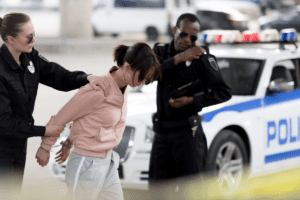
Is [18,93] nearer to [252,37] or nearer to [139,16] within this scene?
[252,37]

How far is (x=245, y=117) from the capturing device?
576 cm

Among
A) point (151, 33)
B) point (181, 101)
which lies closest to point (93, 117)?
point (181, 101)

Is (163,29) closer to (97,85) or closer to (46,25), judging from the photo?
(46,25)

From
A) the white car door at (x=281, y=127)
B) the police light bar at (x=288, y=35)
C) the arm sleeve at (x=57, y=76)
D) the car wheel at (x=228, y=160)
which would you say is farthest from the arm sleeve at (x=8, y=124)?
the police light bar at (x=288, y=35)

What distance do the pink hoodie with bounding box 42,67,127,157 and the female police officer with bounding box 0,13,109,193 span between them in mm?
79

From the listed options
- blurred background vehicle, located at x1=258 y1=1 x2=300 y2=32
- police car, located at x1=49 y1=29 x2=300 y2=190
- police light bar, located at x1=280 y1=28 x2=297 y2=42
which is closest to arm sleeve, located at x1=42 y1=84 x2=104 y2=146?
police car, located at x1=49 y1=29 x2=300 y2=190

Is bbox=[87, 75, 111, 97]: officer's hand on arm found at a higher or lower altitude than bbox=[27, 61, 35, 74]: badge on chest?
lower

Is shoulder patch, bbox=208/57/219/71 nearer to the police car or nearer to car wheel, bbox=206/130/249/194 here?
the police car

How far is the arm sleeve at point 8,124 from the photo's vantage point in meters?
3.12

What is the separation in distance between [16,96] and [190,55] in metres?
1.40

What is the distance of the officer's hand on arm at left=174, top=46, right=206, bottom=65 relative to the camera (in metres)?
4.10

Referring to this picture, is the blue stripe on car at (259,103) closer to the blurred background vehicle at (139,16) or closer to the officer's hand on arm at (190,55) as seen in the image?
Result: the officer's hand on arm at (190,55)

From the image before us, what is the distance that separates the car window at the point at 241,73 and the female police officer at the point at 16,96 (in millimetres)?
3166

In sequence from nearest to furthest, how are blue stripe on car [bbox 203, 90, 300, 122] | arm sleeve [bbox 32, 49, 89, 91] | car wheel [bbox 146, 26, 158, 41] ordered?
arm sleeve [bbox 32, 49, 89, 91]
blue stripe on car [bbox 203, 90, 300, 122]
car wheel [bbox 146, 26, 158, 41]
